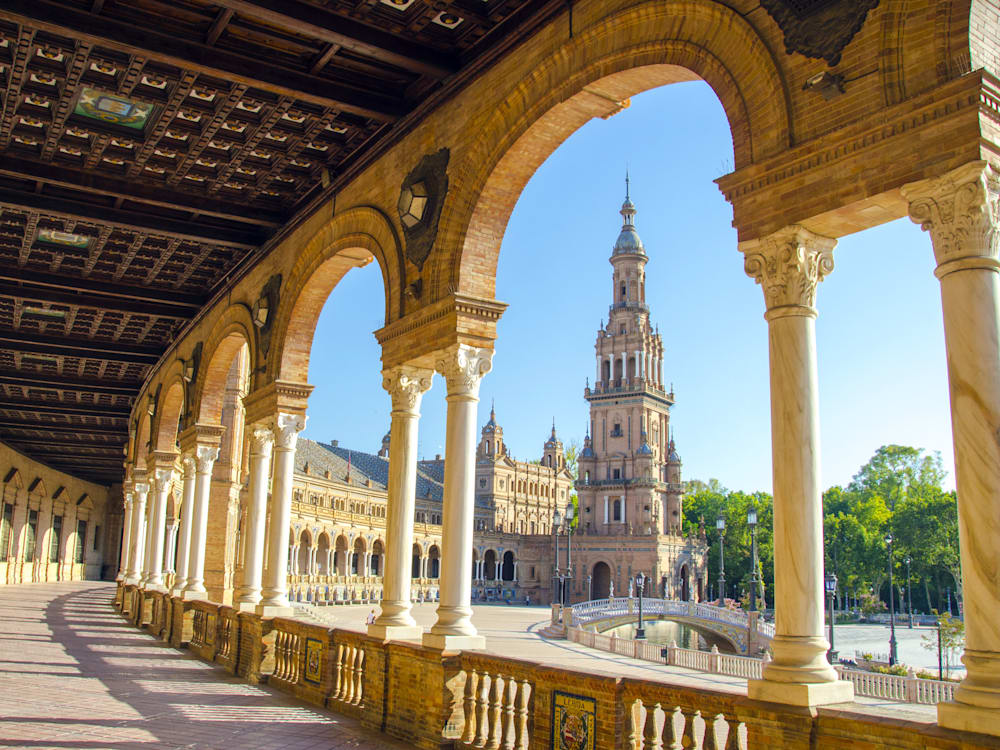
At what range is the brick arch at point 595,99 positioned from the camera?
6.46m

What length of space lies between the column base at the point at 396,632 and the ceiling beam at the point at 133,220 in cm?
846

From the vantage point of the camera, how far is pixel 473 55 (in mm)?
9875

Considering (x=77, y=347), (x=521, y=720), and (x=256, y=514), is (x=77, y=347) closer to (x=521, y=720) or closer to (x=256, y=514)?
(x=256, y=514)

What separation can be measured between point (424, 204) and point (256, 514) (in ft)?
23.6

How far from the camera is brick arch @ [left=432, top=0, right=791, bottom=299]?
6.46 m

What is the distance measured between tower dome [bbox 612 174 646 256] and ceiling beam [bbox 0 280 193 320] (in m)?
81.0

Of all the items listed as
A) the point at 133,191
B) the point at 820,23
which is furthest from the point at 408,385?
the point at 820,23

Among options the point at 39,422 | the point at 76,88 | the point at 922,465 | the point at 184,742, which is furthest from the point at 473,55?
the point at 922,465

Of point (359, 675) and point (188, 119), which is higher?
point (188, 119)

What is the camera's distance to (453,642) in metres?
8.86

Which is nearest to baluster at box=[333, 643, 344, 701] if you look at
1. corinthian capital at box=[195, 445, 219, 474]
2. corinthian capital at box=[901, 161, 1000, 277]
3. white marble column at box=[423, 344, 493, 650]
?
white marble column at box=[423, 344, 493, 650]

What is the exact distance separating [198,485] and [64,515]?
37185 mm

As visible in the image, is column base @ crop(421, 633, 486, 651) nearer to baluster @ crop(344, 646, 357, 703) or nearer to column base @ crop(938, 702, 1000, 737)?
baluster @ crop(344, 646, 357, 703)

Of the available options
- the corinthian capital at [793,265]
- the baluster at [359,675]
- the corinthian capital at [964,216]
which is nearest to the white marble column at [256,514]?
the baluster at [359,675]
